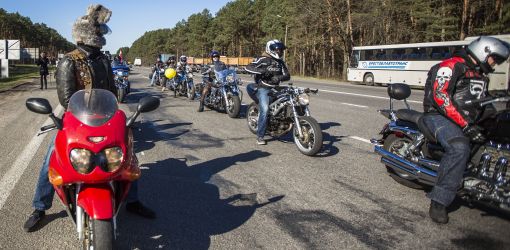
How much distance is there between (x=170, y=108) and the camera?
1297 cm

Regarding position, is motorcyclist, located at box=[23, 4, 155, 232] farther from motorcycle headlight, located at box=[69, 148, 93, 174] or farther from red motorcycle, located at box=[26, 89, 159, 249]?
motorcycle headlight, located at box=[69, 148, 93, 174]

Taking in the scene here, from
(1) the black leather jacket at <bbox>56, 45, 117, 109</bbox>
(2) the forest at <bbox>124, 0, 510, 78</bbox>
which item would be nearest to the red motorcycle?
(1) the black leather jacket at <bbox>56, 45, 117, 109</bbox>

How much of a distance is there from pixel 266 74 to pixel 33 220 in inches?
189

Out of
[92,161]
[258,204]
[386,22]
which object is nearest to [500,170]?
[258,204]

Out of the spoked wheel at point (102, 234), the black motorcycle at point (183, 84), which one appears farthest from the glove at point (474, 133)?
the black motorcycle at point (183, 84)

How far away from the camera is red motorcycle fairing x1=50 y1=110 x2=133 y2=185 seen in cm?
278

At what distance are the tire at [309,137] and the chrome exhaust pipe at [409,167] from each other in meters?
1.35

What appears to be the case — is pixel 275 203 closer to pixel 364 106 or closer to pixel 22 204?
pixel 22 204

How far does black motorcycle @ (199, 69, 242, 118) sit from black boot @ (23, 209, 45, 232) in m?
7.11

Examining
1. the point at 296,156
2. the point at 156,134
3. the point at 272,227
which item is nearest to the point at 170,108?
the point at 156,134

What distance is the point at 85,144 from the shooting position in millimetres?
2764

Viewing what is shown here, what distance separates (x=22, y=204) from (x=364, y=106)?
37.0ft

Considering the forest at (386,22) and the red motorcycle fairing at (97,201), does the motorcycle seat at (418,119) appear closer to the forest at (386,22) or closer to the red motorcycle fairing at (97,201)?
the red motorcycle fairing at (97,201)

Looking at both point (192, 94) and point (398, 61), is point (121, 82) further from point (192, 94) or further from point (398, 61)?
point (398, 61)
